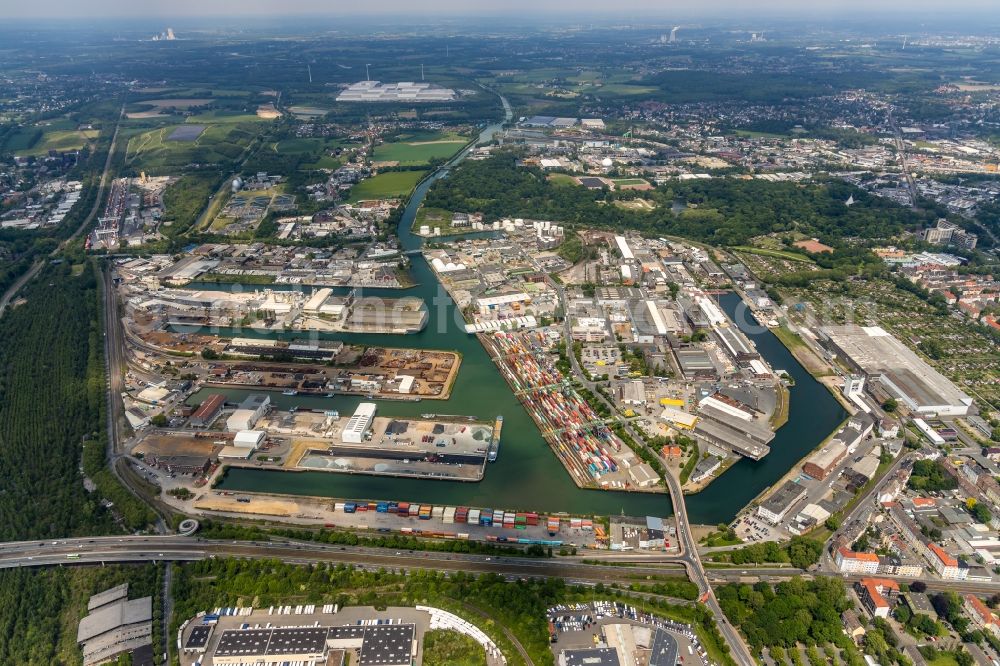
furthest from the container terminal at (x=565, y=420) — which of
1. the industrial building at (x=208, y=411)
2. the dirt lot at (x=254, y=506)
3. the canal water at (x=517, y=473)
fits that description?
the industrial building at (x=208, y=411)

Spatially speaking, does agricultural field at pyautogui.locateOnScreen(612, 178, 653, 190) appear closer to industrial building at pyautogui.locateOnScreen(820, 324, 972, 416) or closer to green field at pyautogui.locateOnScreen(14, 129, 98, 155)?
industrial building at pyautogui.locateOnScreen(820, 324, 972, 416)

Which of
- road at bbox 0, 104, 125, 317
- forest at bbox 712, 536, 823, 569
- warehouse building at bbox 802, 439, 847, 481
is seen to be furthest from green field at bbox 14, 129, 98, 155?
warehouse building at bbox 802, 439, 847, 481

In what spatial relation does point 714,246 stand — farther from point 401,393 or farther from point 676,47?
point 676,47

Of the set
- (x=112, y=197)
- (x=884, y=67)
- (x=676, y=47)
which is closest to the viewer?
(x=112, y=197)

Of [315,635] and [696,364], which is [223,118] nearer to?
[696,364]

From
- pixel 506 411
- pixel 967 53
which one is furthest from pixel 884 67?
pixel 506 411

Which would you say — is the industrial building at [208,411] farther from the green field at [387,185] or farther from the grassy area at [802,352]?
the green field at [387,185]
